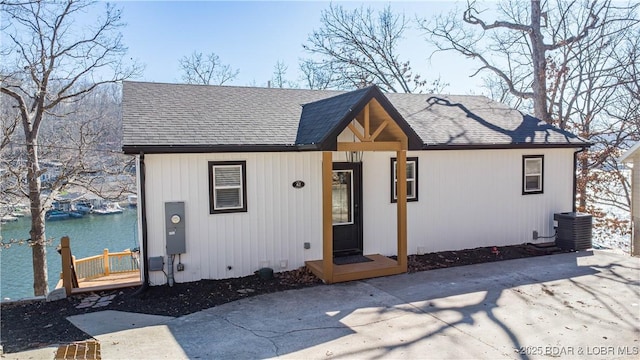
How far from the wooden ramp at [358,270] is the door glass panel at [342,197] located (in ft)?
3.43

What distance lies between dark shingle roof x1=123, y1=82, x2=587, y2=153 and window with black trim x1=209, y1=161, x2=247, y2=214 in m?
0.41

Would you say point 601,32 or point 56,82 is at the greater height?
point 601,32

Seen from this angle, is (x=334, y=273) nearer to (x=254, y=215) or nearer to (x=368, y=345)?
(x=254, y=215)

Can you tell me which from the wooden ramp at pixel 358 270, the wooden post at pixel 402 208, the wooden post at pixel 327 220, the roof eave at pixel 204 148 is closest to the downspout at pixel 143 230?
the roof eave at pixel 204 148

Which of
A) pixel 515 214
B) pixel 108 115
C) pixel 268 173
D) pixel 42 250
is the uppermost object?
pixel 108 115

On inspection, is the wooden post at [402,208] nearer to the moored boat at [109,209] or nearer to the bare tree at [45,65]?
the bare tree at [45,65]

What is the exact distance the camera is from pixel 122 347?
5.10 m

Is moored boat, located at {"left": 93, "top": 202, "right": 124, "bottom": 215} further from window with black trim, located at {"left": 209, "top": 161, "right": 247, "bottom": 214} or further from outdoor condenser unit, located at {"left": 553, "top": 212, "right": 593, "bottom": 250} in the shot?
outdoor condenser unit, located at {"left": 553, "top": 212, "right": 593, "bottom": 250}

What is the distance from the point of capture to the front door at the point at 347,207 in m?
9.01

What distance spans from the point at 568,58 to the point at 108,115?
18.6 metres

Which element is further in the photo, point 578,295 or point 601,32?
point 601,32

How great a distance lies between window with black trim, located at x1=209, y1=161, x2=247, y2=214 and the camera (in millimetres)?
7793

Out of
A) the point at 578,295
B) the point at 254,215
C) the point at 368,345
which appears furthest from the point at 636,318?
the point at 254,215

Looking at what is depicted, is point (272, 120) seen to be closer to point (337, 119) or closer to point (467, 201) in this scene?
point (337, 119)
